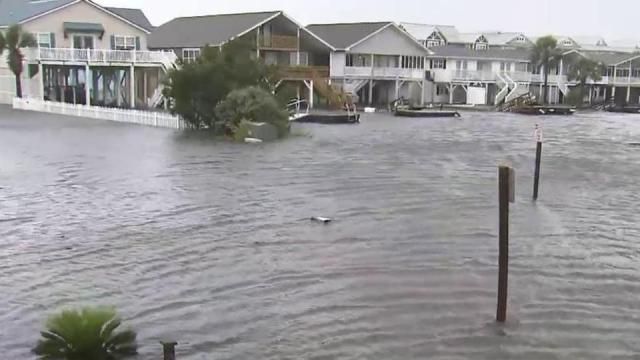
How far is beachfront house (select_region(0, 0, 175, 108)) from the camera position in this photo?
50844mm

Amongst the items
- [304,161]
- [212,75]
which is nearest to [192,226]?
[304,161]

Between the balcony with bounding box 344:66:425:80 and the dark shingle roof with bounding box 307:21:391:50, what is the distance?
2.09 meters

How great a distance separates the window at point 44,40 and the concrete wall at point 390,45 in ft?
79.5

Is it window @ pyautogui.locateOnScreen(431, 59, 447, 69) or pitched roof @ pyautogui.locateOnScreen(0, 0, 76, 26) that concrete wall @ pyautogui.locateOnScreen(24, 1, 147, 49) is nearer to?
pitched roof @ pyautogui.locateOnScreen(0, 0, 76, 26)

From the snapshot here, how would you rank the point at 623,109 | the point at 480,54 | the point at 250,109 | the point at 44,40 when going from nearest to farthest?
the point at 250,109 → the point at 44,40 → the point at 623,109 → the point at 480,54

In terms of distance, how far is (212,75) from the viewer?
37.9m

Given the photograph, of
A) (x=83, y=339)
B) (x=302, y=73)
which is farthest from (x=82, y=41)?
(x=83, y=339)

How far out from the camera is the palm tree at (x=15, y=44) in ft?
165

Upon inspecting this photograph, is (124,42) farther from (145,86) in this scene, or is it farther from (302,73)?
(302,73)

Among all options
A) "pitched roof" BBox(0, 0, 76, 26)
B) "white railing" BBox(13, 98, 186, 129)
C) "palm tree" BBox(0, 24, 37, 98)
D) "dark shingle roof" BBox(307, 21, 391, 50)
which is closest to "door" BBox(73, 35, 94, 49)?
"pitched roof" BBox(0, 0, 76, 26)

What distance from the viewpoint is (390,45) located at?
7119 centimetres

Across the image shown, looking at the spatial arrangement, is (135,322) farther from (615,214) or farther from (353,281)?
(615,214)

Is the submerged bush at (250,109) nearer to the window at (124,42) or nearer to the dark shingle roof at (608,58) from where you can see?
the window at (124,42)

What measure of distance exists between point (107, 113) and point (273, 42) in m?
20.0
